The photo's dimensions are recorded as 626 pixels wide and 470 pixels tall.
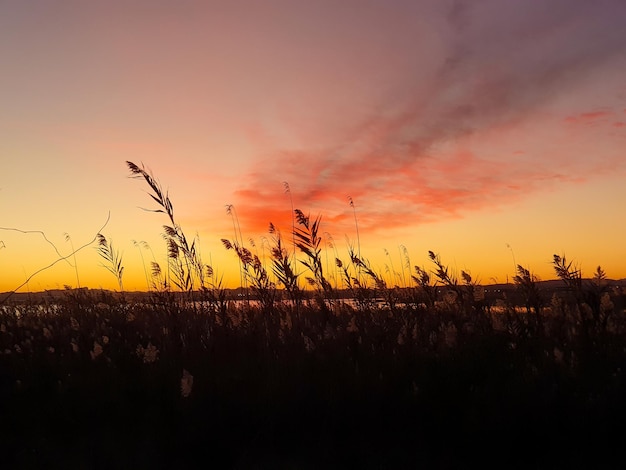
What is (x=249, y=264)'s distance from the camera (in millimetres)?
8273

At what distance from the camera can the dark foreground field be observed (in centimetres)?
322

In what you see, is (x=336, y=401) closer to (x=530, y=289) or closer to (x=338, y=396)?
(x=338, y=396)

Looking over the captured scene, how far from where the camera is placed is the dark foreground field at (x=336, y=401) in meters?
3.22

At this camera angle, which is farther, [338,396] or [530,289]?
[530,289]

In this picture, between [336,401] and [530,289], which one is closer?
[336,401]

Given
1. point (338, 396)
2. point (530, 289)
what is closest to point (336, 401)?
point (338, 396)

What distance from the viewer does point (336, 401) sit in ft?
12.3

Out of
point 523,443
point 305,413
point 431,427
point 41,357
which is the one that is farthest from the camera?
point 41,357

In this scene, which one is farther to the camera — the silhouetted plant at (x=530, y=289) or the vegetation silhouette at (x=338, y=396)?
the silhouetted plant at (x=530, y=289)

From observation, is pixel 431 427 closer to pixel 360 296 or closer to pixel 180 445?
pixel 180 445

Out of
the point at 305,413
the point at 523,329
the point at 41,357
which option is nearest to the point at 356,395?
the point at 305,413

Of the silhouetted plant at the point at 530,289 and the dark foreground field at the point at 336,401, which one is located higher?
the silhouetted plant at the point at 530,289

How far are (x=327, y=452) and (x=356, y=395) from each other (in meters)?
0.66

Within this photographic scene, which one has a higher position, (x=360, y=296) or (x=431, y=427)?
(x=360, y=296)
